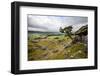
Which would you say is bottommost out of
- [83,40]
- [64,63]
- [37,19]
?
[64,63]

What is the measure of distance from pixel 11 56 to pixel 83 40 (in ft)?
1.32

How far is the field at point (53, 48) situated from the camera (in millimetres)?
1266

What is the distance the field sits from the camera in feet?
4.15

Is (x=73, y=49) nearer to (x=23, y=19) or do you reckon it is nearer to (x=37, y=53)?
(x=37, y=53)

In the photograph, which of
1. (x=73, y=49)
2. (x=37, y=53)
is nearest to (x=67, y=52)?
(x=73, y=49)

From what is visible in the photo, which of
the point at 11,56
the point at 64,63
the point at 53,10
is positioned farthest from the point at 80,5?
the point at 11,56

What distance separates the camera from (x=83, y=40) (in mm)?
1391

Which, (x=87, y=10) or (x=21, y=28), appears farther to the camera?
(x=87, y=10)

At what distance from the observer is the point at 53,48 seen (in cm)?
131

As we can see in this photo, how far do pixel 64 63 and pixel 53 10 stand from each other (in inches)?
10.9

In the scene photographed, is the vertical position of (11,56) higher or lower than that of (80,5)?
lower

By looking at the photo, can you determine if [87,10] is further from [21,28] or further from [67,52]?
[21,28]

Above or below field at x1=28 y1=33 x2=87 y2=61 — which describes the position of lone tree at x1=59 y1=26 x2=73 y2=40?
above

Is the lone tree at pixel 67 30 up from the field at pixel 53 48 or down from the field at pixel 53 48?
up
